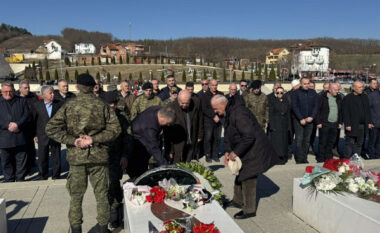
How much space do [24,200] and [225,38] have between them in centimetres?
16207

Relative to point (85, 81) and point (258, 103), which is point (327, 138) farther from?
point (85, 81)

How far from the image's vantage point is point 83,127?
3430 mm

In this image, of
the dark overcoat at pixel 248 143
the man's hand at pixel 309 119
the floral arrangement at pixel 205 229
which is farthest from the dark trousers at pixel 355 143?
the floral arrangement at pixel 205 229

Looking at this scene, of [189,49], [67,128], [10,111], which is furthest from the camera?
[189,49]

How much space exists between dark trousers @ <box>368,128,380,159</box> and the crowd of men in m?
0.02

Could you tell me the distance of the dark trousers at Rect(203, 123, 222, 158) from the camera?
7.41 meters

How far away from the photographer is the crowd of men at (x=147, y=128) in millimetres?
3498

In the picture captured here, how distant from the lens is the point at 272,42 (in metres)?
A: 160

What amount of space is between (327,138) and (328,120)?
44cm

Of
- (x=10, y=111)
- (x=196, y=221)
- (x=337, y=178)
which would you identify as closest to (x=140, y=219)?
(x=196, y=221)

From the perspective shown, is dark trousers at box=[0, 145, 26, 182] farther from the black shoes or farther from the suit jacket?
the black shoes

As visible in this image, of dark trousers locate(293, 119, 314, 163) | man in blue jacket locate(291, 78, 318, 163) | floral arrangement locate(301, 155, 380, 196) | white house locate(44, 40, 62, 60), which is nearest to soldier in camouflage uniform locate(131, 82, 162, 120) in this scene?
man in blue jacket locate(291, 78, 318, 163)

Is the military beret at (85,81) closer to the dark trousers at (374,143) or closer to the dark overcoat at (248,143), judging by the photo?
the dark overcoat at (248,143)

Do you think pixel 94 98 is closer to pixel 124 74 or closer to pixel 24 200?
pixel 24 200
